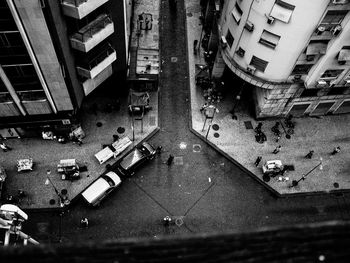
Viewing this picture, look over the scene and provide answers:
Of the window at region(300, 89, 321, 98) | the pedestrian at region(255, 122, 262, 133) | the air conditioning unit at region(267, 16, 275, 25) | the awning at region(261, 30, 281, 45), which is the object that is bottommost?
the pedestrian at region(255, 122, 262, 133)

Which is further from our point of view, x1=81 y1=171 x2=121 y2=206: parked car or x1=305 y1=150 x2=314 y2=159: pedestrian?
x1=305 y1=150 x2=314 y2=159: pedestrian

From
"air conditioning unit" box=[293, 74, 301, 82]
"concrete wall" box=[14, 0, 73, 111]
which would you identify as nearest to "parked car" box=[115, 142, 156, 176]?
"concrete wall" box=[14, 0, 73, 111]

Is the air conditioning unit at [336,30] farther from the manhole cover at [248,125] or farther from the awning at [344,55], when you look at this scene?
the manhole cover at [248,125]

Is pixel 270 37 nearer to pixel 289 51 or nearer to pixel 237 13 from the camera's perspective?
pixel 289 51

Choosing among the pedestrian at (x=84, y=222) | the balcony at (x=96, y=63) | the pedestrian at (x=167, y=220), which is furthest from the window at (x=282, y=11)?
the pedestrian at (x=84, y=222)

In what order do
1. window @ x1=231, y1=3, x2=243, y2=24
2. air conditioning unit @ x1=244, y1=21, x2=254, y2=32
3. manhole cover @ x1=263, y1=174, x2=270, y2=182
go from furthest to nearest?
1. manhole cover @ x1=263, y1=174, x2=270, y2=182
2. window @ x1=231, y1=3, x2=243, y2=24
3. air conditioning unit @ x1=244, y1=21, x2=254, y2=32

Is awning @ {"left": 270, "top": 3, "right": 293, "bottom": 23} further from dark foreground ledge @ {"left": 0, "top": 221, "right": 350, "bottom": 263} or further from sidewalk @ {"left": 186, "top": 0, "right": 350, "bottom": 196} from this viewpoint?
dark foreground ledge @ {"left": 0, "top": 221, "right": 350, "bottom": 263}

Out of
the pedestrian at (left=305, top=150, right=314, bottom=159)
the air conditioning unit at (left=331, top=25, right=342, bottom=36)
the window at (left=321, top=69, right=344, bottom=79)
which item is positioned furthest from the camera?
the pedestrian at (left=305, top=150, right=314, bottom=159)
